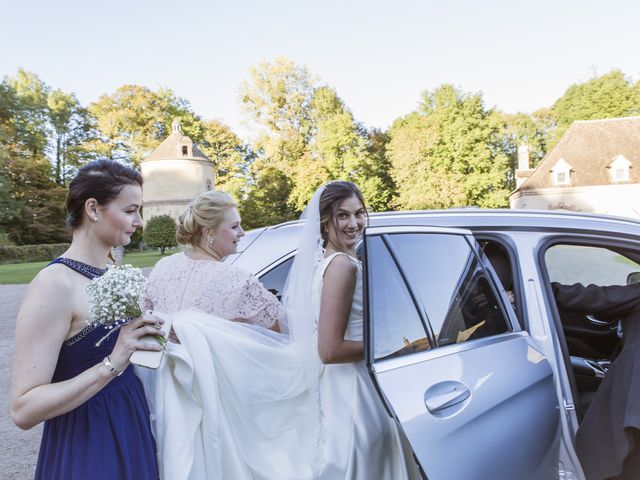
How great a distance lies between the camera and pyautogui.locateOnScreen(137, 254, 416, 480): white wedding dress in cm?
182

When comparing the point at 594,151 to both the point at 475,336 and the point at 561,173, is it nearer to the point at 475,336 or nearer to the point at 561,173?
the point at 561,173

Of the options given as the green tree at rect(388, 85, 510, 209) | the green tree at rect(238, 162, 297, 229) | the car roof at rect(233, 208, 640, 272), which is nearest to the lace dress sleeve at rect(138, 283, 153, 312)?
the car roof at rect(233, 208, 640, 272)

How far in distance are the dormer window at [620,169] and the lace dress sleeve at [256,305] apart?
35092 mm

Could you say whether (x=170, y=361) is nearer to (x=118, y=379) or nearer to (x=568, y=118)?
(x=118, y=379)

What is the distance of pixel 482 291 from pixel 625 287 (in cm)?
93

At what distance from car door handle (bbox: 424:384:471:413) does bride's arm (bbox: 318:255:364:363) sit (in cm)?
38

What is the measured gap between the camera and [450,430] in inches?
68.6

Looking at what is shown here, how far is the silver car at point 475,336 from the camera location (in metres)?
1.75

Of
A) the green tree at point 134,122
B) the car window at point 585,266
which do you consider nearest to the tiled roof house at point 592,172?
the car window at point 585,266

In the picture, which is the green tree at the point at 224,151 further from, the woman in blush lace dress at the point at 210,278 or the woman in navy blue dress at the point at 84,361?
the woman in navy blue dress at the point at 84,361

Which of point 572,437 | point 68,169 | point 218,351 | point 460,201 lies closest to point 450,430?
point 572,437

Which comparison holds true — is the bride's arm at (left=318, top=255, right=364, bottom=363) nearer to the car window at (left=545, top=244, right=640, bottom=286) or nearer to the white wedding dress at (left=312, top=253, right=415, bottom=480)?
the white wedding dress at (left=312, top=253, right=415, bottom=480)

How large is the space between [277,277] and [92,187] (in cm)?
142

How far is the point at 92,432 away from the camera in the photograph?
5.05ft
